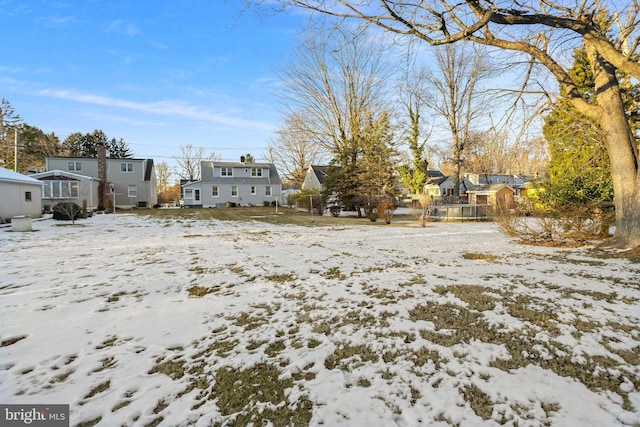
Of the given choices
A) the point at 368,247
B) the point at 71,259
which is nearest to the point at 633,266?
the point at 368,247

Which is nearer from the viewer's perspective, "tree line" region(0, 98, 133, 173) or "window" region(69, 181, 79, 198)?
"window" region(69, 181, 79, 198)

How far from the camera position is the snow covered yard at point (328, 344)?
2.13 m

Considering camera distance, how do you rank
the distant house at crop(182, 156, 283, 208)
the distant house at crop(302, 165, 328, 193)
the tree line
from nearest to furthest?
Result: the tree line < the distant house at crop(182, 156, 283, 208) < the distant house at crop(302, 165, 328, 193)

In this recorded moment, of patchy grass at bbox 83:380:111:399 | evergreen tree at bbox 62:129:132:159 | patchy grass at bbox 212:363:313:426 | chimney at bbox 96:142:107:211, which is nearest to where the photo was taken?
patchy grass at bbox 212:363:313:426

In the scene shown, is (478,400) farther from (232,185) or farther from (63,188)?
(232,185)

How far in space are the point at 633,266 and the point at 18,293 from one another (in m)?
11.0

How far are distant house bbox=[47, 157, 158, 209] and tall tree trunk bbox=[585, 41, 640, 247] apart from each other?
35.4 m

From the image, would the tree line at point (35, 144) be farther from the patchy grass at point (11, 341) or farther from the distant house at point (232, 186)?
the patchy grass at point (11, 341)

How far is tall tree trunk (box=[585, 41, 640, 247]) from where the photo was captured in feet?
22.2

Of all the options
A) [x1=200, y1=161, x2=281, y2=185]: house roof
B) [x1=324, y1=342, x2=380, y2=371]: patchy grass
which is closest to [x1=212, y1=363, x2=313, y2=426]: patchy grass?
[x1=324, y1=342, x2=380, y2=371]: patchy grass

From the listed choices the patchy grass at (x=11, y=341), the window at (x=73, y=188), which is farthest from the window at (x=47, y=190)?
the patchy grass at (x=11, y=341)

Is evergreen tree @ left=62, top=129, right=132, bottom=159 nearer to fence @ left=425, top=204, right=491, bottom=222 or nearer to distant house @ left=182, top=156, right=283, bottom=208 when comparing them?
distant house @ left=182, top=156, right=283, bottom=208

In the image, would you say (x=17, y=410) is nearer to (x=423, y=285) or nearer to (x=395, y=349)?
(x=395, y=349)

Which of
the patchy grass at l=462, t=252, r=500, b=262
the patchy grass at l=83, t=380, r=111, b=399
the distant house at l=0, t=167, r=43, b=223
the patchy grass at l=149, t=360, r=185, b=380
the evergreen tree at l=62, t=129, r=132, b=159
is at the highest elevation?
the evergreen tree at l=62, t=129, r=132, b=159
